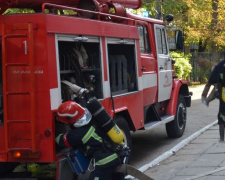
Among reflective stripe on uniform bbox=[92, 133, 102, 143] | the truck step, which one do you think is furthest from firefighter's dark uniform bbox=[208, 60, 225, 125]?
reflective stripe on uniform bbox=[92, 133, 102, 143]

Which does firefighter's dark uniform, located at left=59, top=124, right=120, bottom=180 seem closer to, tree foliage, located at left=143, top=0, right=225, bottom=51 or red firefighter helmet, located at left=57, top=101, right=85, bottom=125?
red firefighter helmet, located at left=57, top=101, right=85, bottom=125

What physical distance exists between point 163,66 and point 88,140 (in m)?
5.34

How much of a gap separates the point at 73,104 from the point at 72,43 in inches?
59.1

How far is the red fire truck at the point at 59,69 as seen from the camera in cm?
605

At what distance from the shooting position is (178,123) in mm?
11281

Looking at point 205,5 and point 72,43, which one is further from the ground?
point 205,5

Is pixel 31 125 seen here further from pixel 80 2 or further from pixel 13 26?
pixel 80 2

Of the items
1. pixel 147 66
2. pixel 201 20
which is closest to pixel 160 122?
pixel 147 66

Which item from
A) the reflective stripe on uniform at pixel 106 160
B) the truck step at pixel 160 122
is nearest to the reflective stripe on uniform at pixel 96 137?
the reflective stripe on uniform at pixel 106 160

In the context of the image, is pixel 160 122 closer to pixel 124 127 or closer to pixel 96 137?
pixel 124 127

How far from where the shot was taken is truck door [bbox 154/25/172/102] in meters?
10.3

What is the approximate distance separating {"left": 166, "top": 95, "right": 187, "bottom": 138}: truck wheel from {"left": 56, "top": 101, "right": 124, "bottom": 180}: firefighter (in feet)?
18.5

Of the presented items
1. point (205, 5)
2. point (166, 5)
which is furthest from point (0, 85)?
point (205, 5)

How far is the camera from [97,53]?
7.41 meters
